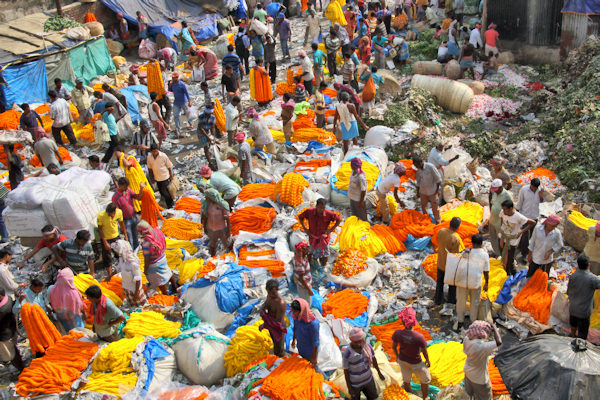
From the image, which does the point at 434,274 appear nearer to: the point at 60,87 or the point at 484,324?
the point at 484,324

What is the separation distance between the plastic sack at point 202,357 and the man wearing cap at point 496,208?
3.89m

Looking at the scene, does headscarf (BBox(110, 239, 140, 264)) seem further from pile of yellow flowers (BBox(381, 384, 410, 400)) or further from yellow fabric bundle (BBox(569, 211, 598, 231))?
yellow fabric bundle (BBox(569, 211, 598, 231))

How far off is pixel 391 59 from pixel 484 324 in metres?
11.7

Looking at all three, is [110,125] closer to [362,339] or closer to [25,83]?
[25,83]

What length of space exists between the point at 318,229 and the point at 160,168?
333cm

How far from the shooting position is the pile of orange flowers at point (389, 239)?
8625mm

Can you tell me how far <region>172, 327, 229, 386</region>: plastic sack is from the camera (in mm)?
6332

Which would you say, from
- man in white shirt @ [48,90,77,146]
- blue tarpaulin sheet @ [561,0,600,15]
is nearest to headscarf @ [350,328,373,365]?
man in white shirt @ [48,90,77,146]

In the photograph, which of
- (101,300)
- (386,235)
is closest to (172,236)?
(101,300)

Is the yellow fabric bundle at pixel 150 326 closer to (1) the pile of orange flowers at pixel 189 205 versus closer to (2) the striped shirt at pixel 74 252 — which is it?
(2) the striped shirt at pixel 74 252

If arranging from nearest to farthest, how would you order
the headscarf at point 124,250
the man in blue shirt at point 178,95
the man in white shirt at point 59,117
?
the headscarf at point 124,250 < the man in white shirt at point 59,117 < the man in blue shirt at point 178,95

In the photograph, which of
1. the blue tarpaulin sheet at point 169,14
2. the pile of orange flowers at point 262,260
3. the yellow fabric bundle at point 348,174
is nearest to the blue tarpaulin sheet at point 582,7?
the yellow fabric bundle at point 348,174

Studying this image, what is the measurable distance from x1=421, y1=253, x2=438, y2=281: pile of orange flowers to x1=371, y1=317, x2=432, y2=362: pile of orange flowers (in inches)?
37.6

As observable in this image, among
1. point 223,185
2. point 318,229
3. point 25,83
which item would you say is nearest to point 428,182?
point 318,229
